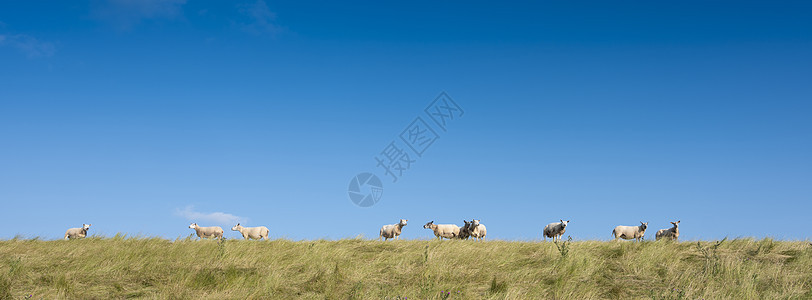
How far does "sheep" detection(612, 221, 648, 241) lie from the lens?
2830cm

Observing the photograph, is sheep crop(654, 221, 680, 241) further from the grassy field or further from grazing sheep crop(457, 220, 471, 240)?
the grassy field

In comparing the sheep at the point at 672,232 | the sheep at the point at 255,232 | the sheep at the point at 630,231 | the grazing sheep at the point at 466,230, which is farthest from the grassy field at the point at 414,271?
the sheep at the point at 255,232

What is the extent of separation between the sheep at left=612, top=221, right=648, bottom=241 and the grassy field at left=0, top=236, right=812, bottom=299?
13148mm

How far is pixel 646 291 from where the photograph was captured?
1062 centimetres

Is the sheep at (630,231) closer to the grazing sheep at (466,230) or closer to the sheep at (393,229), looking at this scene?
the grazing sheep at (466,230)

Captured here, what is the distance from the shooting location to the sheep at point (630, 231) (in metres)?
28.3

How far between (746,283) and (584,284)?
3409mm

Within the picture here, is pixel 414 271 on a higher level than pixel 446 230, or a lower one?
lower

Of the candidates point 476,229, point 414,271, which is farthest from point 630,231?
point 414,271

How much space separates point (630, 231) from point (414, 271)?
832 inches

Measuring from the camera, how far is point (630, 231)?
93.6 feet

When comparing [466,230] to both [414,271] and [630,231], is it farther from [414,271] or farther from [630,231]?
[414,271]

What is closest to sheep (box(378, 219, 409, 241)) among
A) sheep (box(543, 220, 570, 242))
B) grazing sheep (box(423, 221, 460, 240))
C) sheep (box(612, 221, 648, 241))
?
grazing sheep (box(423, 221, 460, 240))

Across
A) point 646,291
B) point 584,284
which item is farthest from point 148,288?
point 646,291
